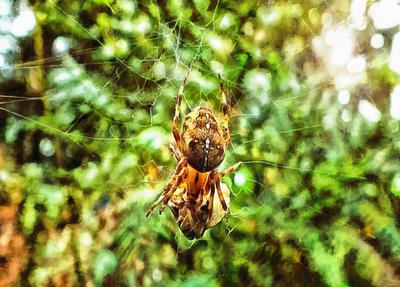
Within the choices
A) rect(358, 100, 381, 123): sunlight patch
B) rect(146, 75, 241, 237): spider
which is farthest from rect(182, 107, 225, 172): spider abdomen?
rect(358, 100, 381, 123): sunlight patch

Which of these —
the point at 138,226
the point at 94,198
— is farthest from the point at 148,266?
the point at 94,198

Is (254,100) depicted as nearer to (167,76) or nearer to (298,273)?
(167,76)

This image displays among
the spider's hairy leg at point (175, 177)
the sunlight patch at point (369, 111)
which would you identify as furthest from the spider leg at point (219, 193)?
the sunlight patch at point (369, 111)

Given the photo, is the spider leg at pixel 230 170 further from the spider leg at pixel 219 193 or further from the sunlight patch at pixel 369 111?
the sunlight patch at pixel 369 111

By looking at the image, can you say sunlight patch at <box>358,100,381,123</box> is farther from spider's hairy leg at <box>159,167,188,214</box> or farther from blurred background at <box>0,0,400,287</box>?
spider's hairy leg at <box>159,167,188,214</box>

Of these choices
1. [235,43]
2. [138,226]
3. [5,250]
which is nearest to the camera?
[5,250]

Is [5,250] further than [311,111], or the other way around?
[311,111]

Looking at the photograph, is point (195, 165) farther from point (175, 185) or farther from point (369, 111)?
point (369, 111)
